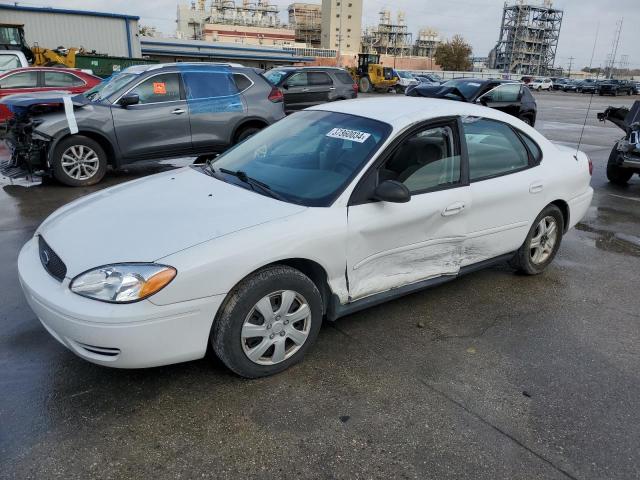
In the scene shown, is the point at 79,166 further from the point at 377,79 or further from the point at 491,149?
the point at 377,79

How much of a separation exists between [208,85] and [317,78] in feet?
25.7

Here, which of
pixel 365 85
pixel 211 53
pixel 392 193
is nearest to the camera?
pixel 392 193

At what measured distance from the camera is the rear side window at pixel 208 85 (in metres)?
8.20

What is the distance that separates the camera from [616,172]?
897 cm

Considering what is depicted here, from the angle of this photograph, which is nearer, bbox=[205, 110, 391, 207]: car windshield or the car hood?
the car hood

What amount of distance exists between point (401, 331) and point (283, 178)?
4.38 ft

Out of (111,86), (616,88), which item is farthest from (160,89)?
(616,88)

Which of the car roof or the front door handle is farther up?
the car roof

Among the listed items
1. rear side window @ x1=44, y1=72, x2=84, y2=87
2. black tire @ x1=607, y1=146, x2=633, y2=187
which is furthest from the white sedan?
rear side window @ x1=44, y1=72, x2=84, y2=87

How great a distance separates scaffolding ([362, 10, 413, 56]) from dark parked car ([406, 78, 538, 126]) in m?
142

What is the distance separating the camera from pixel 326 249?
10.0 feet

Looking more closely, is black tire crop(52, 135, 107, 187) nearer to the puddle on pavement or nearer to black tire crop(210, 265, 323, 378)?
black tire crop(210, 265, 323, 378)

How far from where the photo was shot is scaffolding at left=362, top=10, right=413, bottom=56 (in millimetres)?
151625

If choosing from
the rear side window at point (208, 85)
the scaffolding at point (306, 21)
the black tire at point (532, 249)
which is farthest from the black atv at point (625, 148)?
the scaffolding at point (306, 21)
